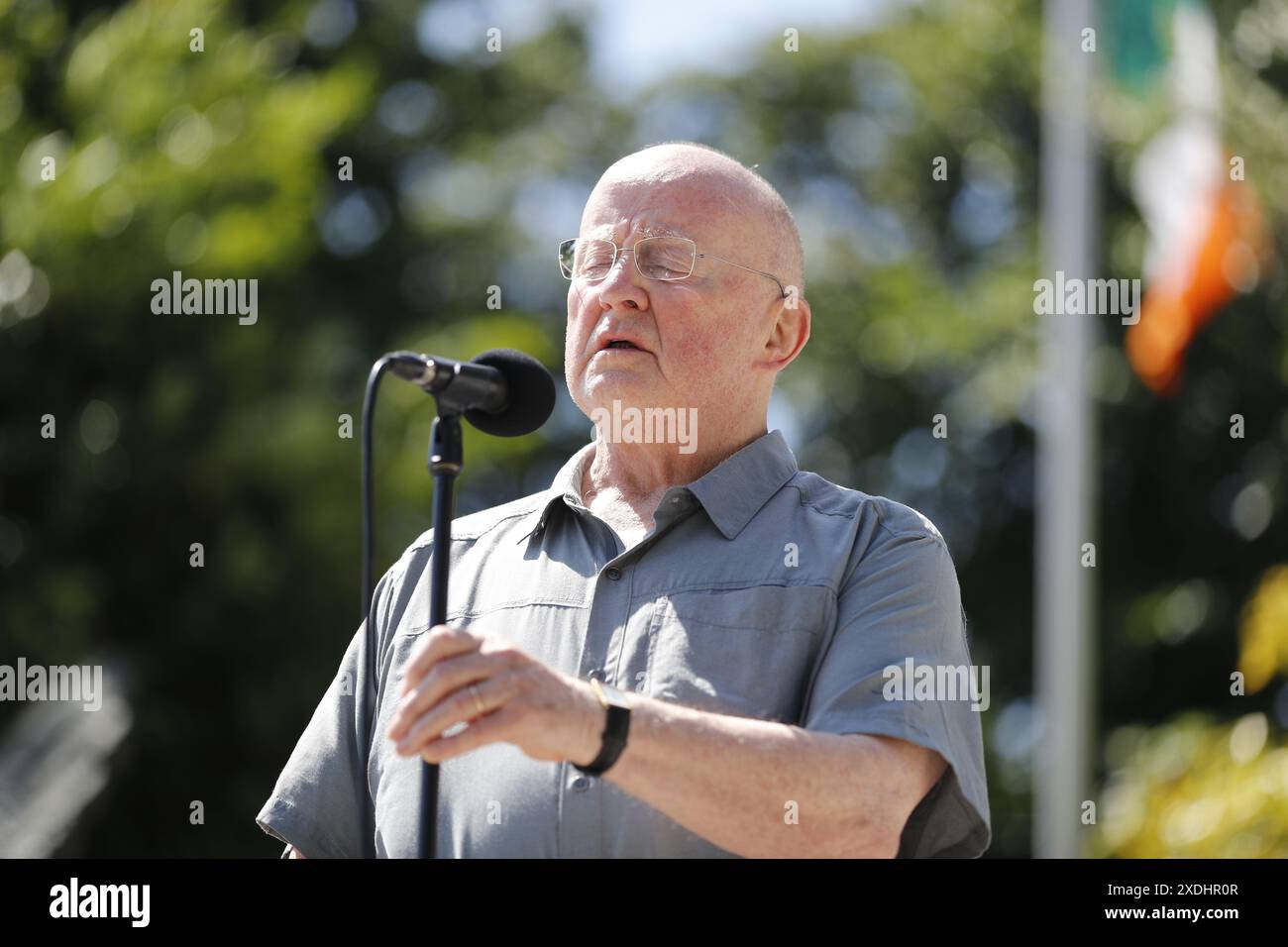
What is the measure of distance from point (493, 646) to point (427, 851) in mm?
349

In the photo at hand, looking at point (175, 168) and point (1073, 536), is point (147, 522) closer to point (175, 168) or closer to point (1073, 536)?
point (175, 168)

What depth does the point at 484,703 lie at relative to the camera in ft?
8.90

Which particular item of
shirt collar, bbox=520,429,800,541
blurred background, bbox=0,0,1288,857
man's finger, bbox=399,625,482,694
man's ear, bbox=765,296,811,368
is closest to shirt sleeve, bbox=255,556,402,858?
shirt collar, bbox=520,429,800,541

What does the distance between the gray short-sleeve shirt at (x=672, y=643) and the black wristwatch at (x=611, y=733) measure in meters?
0.35

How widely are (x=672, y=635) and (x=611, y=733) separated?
480 millimetres

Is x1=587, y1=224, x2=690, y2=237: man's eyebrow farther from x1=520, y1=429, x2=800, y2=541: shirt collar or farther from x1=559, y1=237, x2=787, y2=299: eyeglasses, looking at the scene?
x1=520, y1=429, x2=800, y2=541: shirt collar

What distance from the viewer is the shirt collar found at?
3438 mm

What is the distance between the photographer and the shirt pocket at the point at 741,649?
3.19 metres

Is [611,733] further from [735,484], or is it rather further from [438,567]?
[735,484]

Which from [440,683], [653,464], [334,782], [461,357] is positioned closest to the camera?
[440,683]

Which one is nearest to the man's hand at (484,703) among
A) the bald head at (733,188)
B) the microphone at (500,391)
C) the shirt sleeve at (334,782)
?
the microphone at (500,391)

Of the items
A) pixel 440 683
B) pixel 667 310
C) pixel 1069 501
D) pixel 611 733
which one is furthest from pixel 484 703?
pixel 1069 501

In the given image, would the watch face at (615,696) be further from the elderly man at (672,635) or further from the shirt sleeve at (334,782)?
the shirt sleeve at (334,782)
